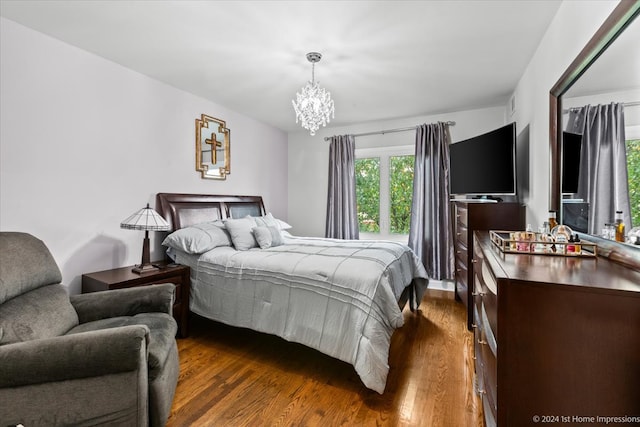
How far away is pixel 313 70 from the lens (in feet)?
A: 9.08

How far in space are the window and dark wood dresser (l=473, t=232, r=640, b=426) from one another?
3451mm

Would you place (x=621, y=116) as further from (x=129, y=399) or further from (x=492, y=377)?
(x=129, y=399)

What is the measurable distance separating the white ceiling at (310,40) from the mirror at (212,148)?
14.8 inches

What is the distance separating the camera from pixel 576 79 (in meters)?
1.60

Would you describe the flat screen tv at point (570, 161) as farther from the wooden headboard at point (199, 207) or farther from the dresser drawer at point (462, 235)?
the wooden headboard at point (199, 207)

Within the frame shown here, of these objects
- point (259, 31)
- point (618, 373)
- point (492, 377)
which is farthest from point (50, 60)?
point (618, 373)

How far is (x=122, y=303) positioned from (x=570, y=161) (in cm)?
284

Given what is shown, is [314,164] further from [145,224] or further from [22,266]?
[22,266]

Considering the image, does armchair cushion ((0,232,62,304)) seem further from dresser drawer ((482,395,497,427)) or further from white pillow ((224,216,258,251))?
dresser drawer ((482,395,497,427))

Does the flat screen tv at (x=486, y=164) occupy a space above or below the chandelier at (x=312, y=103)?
below

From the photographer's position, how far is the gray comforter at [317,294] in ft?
6.39

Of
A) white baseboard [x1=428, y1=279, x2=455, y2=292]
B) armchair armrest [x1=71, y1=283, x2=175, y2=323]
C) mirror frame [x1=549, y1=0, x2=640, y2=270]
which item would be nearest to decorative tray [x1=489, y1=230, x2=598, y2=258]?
mirror frame [x1=549, y1=0, x2=640, y2=270]

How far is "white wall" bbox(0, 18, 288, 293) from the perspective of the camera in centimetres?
209

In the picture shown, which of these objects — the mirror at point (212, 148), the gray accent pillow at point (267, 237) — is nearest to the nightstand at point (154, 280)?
the gray accent pillow at point (267, 237)
